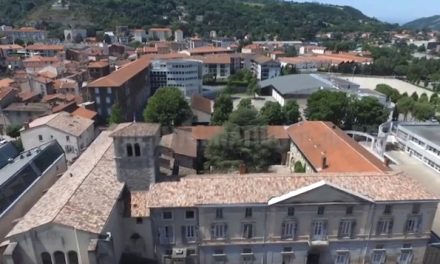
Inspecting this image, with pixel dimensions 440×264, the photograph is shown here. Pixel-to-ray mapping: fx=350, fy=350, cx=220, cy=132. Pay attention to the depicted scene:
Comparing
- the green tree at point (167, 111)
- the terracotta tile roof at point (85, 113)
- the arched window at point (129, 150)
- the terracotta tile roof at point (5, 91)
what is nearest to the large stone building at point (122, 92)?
the terracotta tile roof at point (85, 113)

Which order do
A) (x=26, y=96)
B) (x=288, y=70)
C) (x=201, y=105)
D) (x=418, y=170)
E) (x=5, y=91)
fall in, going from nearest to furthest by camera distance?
(x=418, y=170) → (x=5, y=91) → (x=201, y=105) → (x=26, y=96) → (x=288, y=70)

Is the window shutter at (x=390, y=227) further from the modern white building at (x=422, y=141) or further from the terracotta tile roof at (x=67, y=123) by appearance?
the terracotta tile roof at (x=67, y=123)

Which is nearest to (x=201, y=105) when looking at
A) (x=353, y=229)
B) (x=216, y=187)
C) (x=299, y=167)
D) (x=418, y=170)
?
(x=299, y=167)

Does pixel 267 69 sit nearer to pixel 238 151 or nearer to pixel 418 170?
pixel 418 170

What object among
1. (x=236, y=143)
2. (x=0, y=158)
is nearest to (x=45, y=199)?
(x=0, y=158)

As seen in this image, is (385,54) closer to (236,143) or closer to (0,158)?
(236,143)

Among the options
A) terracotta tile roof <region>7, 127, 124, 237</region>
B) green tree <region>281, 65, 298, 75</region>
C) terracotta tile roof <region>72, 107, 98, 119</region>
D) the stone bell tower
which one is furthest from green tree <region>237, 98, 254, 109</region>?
green tree <region>281, 65, 298, 75</region>
